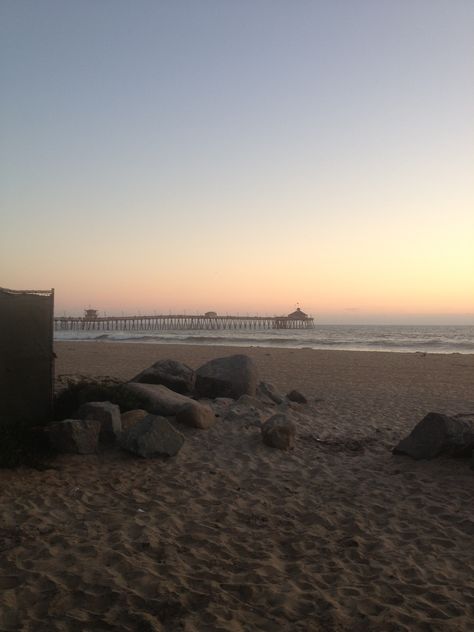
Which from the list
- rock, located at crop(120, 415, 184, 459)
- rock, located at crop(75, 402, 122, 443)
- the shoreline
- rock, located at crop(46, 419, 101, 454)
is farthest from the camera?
the shoreline

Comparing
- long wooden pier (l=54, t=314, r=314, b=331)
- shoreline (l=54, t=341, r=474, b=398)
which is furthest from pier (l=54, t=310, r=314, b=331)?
shoreline (l=54, t=341, r=474, b=398)

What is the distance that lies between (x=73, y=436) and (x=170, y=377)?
12.8 ft

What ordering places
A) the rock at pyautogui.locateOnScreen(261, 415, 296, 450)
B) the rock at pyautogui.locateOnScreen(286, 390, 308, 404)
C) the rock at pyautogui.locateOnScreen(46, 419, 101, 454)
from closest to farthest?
the rock at pyautogui.locateOnScreen(46, 419, 101, 454) → the rock at pyautogui.locateOnScreen(261, 415, 296, 450) → the rock at pyautogui.locateOnScreen(286, 390, 308, 404)

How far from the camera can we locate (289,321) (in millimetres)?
88875

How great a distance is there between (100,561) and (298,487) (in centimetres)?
290

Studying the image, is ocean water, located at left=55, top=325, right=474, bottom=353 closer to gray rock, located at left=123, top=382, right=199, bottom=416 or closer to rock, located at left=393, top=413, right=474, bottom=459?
gray rock, located at left=123, top=382, right=199, bottom=416

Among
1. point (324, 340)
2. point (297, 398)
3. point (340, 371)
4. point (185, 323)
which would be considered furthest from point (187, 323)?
point (297, 398)

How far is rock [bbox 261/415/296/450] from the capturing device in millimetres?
8344

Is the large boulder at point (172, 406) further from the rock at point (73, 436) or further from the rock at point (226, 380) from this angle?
the rock at point (73, 436)

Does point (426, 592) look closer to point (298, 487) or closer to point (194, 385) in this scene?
point (298, 487)

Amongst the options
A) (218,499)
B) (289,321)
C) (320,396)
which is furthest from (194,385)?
(289,321)

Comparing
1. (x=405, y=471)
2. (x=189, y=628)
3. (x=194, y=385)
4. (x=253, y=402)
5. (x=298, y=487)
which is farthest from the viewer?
(x=194, y=385)

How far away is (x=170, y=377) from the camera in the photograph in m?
11.2

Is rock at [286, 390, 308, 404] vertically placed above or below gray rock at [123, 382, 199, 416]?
below
